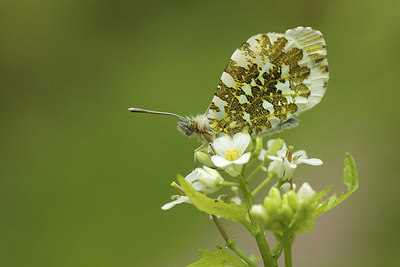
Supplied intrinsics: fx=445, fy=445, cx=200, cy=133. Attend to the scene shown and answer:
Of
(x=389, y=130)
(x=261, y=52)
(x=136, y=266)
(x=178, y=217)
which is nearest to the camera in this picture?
(x=261, y=52)

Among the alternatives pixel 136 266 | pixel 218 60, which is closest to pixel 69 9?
pixel 218 60

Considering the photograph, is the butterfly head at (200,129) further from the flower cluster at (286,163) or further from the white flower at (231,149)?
the flower cluster at (286,163)

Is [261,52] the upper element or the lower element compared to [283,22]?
lower

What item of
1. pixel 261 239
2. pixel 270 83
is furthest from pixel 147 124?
pixel 261 239

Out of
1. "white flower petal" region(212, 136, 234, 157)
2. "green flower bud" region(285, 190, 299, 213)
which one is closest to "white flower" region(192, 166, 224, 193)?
→ "white flower petal" region(212, 136, 234, 157)

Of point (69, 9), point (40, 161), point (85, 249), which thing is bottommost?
point (85, 249)

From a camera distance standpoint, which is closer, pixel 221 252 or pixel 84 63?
pixel 221 252

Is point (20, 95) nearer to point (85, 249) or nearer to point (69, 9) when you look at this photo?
point (69, 9)
